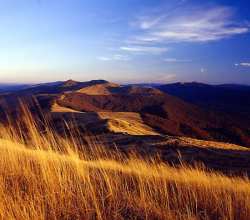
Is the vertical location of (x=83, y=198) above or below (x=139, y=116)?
above

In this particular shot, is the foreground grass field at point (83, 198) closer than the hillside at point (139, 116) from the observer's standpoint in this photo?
Yes

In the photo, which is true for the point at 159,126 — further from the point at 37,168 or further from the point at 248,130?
the point at 37,168

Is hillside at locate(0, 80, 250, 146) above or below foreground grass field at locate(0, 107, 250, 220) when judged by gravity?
below

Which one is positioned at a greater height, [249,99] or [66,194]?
[66,194]

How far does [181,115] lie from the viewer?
6284cm

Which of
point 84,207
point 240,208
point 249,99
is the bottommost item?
point 249,99

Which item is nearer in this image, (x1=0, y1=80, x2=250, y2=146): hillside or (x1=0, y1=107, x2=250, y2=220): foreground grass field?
(x1=0, y1=107, x2=250, y2=220): foreground grass field

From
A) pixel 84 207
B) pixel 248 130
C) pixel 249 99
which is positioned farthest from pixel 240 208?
pixel 249 99

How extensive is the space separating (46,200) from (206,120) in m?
62.4

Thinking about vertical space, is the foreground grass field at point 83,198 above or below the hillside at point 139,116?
above

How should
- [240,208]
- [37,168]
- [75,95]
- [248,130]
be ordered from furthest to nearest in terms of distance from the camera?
1. [75,95]
2. [248,130]
3. [37,168]
4. [240,208]

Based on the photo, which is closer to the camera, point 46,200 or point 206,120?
point 46,200

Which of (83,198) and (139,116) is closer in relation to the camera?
(83,198)

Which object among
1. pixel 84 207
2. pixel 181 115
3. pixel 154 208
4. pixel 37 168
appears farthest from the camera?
pixel 181 115
